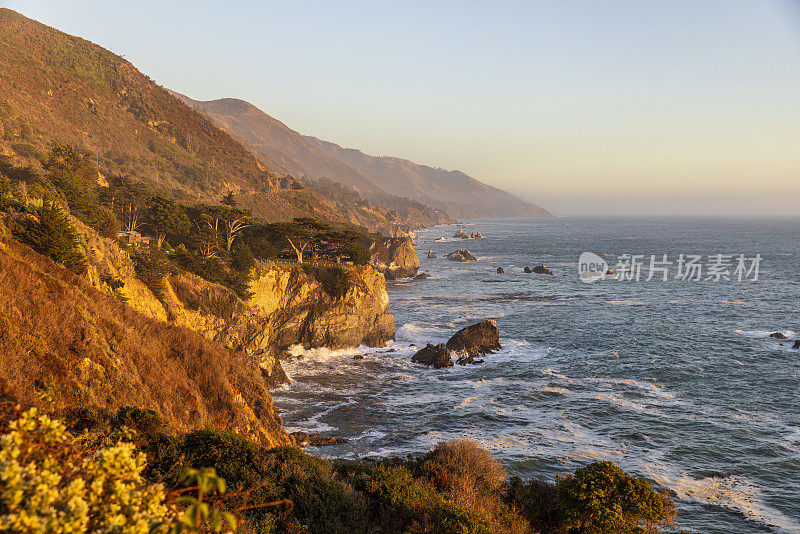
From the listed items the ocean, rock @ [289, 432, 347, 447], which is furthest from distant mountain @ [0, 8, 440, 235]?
rock @ [289, 432, 347, 447]

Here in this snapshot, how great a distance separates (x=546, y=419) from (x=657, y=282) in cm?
7105

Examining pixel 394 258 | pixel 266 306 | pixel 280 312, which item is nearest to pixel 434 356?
pixel 280 312

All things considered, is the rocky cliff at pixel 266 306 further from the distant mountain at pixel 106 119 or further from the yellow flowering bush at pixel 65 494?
the distant mountain at pixel 106 119

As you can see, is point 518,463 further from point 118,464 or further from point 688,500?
point 118,464

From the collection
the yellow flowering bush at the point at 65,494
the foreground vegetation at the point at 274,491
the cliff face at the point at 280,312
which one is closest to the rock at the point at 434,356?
the cliff face at the point at 280,312

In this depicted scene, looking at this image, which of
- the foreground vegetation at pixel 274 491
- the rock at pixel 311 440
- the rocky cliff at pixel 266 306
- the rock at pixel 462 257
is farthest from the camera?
the rock at pixel 462 257

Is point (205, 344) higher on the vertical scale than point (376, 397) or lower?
higher

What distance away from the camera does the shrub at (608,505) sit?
15766mm

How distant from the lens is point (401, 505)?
14102mm

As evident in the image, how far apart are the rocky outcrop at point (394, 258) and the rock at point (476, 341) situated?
49808 mm

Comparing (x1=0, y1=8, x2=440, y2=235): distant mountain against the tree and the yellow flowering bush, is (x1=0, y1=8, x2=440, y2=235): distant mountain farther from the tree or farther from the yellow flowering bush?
the yellow flowering bush

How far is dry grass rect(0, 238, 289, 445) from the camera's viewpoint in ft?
46.2

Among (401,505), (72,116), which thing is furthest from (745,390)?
(72,116)

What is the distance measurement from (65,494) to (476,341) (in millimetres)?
44820
